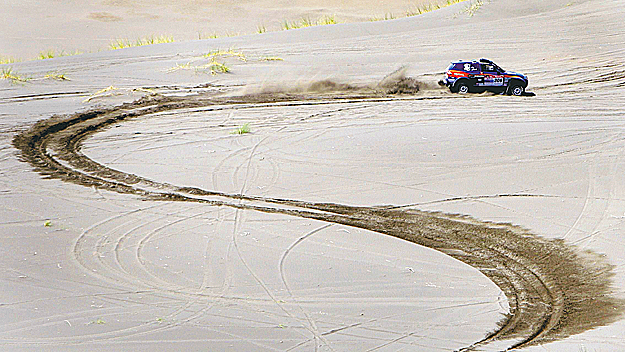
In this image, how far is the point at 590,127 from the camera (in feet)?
41.5

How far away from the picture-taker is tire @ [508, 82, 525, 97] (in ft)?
55.9

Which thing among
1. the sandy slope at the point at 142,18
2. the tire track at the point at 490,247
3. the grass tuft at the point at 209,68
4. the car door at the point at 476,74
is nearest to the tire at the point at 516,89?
the car door at the point at 476,74

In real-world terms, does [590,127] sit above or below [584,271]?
above

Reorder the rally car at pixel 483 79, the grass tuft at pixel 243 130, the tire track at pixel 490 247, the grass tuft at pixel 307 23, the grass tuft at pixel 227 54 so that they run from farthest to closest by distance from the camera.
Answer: the grass tuft at pixel 307 23, the grass tuft at pixel 227 54, the rally car at pixel 483 79, the grass tuft at pixel 243 130, the tire track at pixel 490 247

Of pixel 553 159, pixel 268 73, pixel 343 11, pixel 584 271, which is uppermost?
pixel 343 11

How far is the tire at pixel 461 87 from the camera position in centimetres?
1731

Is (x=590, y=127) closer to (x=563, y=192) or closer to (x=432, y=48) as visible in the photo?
(x=563, y=192)

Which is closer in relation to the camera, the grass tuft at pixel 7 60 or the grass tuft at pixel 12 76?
the grass tuft at pixel 12 76

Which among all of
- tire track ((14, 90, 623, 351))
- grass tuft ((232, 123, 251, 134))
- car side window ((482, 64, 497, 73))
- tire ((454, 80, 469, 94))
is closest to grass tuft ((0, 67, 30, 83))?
tire track ((14, 90, 623, 351))

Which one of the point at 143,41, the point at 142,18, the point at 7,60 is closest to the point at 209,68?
the point at 7,60

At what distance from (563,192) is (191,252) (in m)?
5.48

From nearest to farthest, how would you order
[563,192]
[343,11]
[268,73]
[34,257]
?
1. [34,257]
2. [563,192]
3. [268,73]
4. [343,11]

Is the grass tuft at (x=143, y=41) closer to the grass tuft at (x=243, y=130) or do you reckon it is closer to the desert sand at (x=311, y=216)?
the desert sand at (x=311, y=216)

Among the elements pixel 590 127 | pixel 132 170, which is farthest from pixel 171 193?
pixel 590 127
